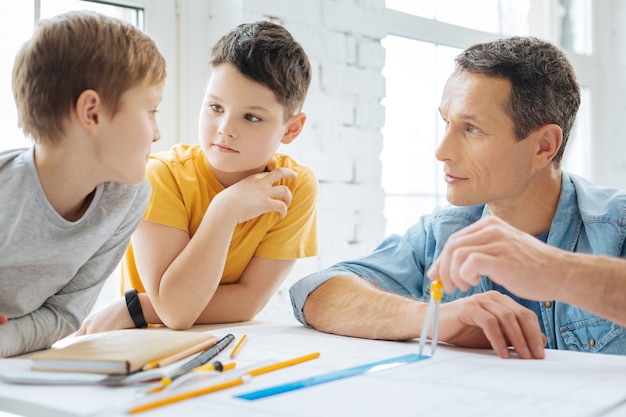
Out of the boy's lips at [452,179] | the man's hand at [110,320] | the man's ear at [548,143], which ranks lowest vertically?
the man's hand at [110,320]

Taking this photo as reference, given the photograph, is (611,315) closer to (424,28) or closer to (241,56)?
(241,56)

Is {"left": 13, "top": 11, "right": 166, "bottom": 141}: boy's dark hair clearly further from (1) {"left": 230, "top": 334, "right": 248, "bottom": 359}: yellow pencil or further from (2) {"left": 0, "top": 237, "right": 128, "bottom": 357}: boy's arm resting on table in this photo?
(1) {"left": 230, "top": 334, "right": 248, "bottom": 359}: yellow pencil

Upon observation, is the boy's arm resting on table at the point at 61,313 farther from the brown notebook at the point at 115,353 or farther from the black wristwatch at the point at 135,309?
the black wristwatch at the point at 135,309

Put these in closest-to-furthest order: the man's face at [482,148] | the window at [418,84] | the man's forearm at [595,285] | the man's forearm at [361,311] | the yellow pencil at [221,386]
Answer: the yellow pencil at [221,386] → the man's forearm at [595,285] → the man's forearm at [361,311] → the man's face at [482,148] → the window at [418,84]

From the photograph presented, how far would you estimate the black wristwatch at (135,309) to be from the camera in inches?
56.0

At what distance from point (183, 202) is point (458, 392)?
2.65 feet

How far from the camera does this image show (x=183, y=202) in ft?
4.91

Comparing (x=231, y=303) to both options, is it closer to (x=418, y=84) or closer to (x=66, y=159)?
(x=66, y=159)

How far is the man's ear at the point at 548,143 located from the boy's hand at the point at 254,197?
0.51 metres

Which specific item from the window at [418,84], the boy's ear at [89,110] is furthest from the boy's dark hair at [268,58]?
the window at [418,84]

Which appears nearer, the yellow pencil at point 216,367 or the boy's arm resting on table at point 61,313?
the yellow pencil at point 216,367

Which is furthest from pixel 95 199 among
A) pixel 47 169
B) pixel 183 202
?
pixel 183 202

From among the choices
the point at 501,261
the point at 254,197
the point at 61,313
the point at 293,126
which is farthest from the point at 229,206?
the point at 501,261

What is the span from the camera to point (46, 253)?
1074 mm
